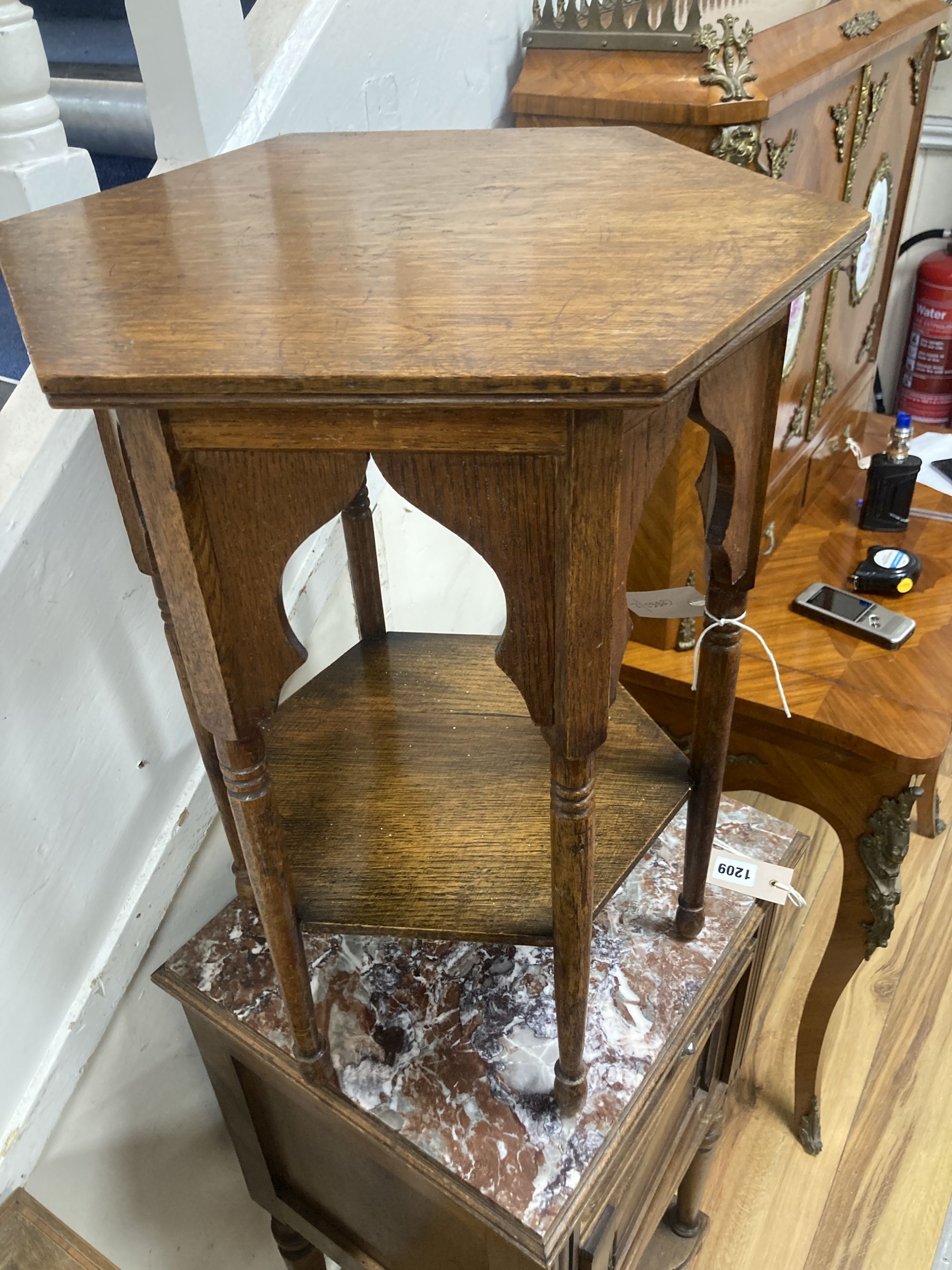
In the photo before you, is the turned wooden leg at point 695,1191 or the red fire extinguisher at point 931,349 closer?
the turned wooden leg at point 695,1191

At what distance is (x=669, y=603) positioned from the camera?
35.2 inches

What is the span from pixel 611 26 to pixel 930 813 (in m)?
1.60

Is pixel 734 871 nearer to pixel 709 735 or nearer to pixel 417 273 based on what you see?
pixel 709 735

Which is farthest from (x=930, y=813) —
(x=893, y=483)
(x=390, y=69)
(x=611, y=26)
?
(x=390, y=69)

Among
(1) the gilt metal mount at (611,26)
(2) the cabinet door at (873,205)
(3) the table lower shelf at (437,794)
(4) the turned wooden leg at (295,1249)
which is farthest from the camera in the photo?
(2) the cabinet door at (873,205)

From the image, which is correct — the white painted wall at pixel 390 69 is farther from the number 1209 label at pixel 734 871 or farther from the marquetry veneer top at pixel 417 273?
the number 1209 label at pixel 734 871

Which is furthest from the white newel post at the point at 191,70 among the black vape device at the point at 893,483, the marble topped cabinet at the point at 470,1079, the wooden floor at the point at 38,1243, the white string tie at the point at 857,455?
the white string tie at the point at 857,455

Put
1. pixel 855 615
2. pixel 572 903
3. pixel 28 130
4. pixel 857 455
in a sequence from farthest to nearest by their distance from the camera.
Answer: pixel 857 455 → pixel 855 615 → pixel 28 130 → pixel 572 903

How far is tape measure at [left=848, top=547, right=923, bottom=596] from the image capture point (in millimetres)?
1428

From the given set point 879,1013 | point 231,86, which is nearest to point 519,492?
point 231,86

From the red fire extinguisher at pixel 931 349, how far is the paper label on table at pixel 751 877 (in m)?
1.83

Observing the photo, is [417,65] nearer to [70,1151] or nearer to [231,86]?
[231,86]

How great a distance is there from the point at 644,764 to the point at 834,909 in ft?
3.90

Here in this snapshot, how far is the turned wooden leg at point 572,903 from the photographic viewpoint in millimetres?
617
